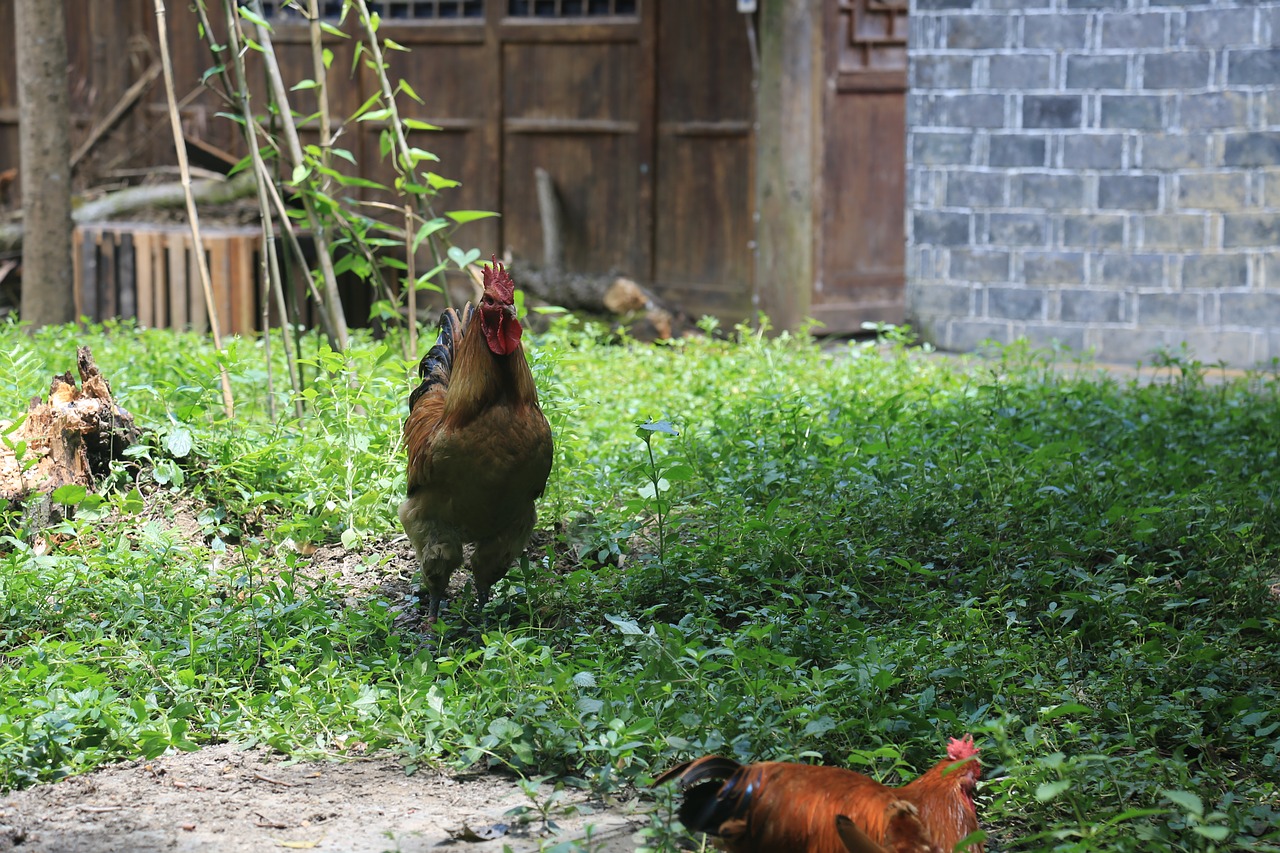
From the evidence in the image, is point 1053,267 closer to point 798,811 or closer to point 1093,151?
point 1093,151

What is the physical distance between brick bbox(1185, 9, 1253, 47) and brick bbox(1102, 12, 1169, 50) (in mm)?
176

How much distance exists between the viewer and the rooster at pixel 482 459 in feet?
14.2

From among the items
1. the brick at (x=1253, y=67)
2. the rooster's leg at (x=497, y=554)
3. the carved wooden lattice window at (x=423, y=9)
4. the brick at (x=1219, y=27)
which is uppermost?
the carved wooden lattice window at (x=423, y=9)

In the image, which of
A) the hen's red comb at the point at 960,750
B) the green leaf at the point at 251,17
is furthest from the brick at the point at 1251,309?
the hen's red comb at the point at 960,750

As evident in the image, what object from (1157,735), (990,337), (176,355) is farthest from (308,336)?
(1157,735)

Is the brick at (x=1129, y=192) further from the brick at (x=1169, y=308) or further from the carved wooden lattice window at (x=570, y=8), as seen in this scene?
the carved wooden lattice window at (x=570, y=8)

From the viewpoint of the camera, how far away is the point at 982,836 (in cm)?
272

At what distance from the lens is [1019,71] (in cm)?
977

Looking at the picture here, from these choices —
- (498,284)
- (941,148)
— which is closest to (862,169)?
(941,148)

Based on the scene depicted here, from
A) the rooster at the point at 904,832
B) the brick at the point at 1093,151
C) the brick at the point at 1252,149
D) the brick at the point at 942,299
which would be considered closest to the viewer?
the rooster at the point at 904,832

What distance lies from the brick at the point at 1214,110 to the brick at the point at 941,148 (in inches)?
58.5

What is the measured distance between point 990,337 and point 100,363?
6154 mm

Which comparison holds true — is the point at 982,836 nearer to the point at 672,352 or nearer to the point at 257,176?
the point at 257,176

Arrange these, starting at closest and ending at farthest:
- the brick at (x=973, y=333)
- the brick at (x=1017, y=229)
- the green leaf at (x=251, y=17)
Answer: the green leaf at (x=251, y=17)
the brick at (x=1017, y=229)
the brick at (x=973, y=333)
